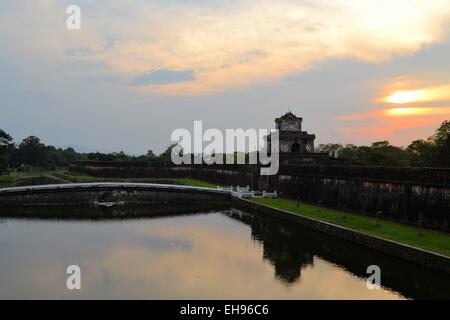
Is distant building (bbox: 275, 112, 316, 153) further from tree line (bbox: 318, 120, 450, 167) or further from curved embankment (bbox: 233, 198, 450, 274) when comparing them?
curved embankment (bbox: 233, 198, 450, 274)

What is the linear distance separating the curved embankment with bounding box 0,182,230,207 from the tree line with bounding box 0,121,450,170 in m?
13.6

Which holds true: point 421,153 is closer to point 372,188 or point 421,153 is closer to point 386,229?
point 372,188

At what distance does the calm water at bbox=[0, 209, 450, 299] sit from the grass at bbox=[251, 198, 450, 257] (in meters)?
0.96

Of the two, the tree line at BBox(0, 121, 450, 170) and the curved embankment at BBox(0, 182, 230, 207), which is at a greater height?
the tree line at BBox(0, 121, 450, 170)

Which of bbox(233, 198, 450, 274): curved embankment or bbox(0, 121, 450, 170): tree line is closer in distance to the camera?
bbox(233, 198, 450, 274): curved embankment

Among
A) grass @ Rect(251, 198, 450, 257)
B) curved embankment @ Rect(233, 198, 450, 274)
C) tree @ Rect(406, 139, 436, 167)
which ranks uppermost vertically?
tree @ Rect(406, 139, 436, 167)

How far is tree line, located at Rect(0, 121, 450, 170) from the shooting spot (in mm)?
45550

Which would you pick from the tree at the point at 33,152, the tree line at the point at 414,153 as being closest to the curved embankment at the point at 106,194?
the tree line at the point at 414,153

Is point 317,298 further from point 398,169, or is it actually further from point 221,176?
point 221,176

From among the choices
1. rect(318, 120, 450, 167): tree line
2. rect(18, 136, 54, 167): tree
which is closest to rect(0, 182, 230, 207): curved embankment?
rect(318, 120, 450, 167): tree line

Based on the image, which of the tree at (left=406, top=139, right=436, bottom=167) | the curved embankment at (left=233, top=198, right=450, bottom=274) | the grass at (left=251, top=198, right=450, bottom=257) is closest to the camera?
the curved embankment at (left=233, top=198, right=450, bottom=274)

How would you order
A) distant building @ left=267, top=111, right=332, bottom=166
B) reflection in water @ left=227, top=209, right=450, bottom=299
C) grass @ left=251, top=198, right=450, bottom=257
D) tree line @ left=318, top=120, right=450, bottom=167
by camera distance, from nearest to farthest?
1. reflection in water @ left=227, top=209, right=450, bottom=299
2. grass @ left=251, top=198, right=450, bottom=257
3. tree line @ left=318, top=120, right=450, bottom=167
4. distant building @ left=267, top=111, right=332, bottom=166

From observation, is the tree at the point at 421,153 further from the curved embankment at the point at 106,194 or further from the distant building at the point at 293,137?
the curved embankment at the point at 106,194
